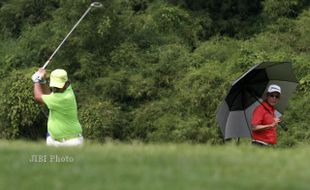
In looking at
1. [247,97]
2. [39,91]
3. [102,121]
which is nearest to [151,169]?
[39,91]

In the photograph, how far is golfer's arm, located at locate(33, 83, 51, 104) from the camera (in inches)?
367

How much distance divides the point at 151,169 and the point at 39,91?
390cm

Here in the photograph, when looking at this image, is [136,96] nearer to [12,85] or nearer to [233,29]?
[12,85]

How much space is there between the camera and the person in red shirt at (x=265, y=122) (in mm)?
9750

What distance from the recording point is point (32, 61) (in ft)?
82.9

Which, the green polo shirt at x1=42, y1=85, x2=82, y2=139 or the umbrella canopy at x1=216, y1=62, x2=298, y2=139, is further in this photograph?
the umbrella canopy at x1=216, y1=62, x2=298, y2=139

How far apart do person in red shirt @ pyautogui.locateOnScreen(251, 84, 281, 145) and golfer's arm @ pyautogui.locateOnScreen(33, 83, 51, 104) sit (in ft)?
10.8

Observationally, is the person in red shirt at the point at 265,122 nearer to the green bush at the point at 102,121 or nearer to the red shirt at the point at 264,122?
the red shirt at the point at 264,122

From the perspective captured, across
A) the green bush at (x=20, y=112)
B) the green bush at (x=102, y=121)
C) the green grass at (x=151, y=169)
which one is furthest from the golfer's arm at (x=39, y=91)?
the green bush at (x=20, y=112)

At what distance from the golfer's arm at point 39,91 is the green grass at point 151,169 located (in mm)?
2061

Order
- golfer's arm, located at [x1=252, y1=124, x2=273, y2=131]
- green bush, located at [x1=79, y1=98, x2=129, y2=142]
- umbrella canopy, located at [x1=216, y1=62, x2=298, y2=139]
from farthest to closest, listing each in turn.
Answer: green bush, located at [x1=79, y1=98, x2=129, y2=142] → umbrella canopy, located at [x1=216, y1=62, x2=298, y2=139] → golfer's arm, located at [x1=252, y1=124, x2=273, y2=131]

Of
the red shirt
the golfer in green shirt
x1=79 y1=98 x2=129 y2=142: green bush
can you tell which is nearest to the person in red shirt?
the red shirt

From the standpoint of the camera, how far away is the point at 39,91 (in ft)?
31.2

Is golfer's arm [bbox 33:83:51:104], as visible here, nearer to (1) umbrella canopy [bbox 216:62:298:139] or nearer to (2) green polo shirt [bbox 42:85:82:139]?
(2) green polo shirt [bbox 42:85:82:139]
